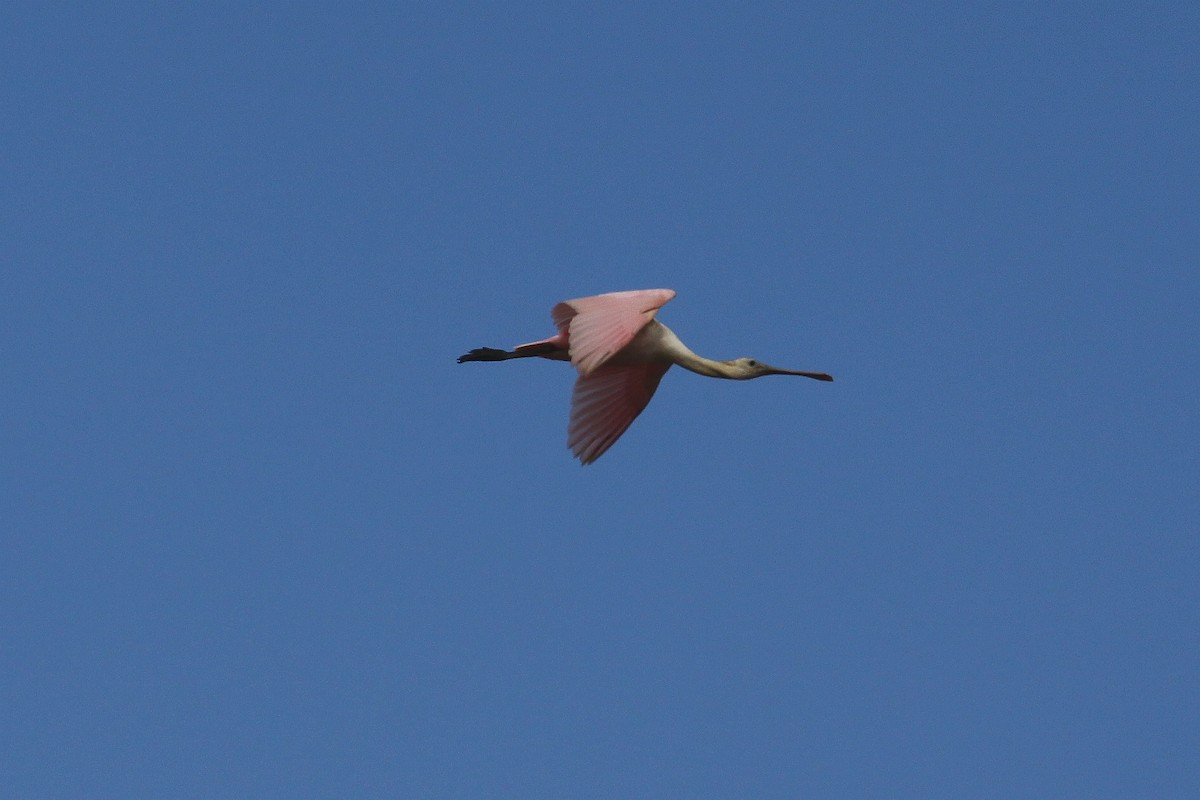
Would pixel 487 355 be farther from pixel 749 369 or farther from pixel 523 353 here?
pixel 749 369

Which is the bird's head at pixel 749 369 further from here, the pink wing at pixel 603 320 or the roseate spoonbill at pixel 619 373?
the pink wing at pixel 603 320

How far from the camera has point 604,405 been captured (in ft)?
38.8

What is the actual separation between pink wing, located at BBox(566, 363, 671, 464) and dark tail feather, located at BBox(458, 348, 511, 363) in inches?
19.0

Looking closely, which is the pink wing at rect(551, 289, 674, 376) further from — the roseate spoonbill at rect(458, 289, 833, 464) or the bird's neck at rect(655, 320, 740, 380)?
the bird's neck at rect(655, 320, 740, 380)

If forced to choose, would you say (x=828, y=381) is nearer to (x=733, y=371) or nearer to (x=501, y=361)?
(x=733, y=371)

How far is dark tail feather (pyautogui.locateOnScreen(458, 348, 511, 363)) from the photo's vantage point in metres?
11.8

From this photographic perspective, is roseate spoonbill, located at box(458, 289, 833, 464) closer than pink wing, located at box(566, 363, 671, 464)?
Yes

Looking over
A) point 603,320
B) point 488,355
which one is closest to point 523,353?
point 488,355

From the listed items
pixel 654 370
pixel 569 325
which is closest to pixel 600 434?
pixel 654 370

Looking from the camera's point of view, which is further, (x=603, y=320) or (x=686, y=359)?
(x=686, y=359)

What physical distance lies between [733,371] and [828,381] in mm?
815

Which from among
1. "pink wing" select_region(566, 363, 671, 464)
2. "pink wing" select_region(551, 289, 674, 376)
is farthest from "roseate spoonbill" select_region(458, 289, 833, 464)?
"pink wing" select_region(551, 289, 674, 376)

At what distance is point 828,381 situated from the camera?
12.2 metres

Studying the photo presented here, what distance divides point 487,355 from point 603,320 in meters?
1.86
